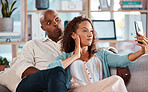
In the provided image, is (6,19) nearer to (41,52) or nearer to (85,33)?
(41,52)

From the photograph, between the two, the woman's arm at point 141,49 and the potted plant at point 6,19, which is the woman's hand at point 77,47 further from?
the potted plant at point 6,19

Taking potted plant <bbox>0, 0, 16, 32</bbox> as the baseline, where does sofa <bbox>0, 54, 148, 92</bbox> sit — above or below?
below

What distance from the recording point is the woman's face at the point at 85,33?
2168 millimetres

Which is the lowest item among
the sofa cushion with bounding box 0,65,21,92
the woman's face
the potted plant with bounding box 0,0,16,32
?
the sofa cushion with bounding box 0,65,21,92

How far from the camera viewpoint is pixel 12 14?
369 centimetres

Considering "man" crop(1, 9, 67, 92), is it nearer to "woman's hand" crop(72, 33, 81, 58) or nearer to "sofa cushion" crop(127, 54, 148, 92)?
"woman's hand" crop(72, 33, 81, 58)

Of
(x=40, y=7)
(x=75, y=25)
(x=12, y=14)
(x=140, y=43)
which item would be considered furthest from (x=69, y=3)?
(x=140, y=43)

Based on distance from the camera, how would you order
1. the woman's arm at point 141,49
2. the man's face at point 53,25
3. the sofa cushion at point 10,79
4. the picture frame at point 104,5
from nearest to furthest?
the woman's arm at point 141,49
the sofa cushion at point 10,79
the man's face at point 53,25
the picture frame at point 104,5

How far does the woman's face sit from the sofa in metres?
0.31

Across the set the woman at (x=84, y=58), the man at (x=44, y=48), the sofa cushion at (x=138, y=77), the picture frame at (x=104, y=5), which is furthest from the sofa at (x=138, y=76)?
the picture frame at (x=104, y=5)

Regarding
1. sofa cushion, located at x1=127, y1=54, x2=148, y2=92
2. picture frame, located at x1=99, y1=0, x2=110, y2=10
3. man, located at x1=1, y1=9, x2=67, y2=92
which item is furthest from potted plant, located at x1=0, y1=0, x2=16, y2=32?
sofa cushion, located at x1=127, y1=54, x2=148, y2=92

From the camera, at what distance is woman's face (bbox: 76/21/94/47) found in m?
2.17

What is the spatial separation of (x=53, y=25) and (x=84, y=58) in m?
0.52

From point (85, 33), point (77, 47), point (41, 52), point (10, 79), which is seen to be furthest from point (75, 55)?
point (10, 79)
